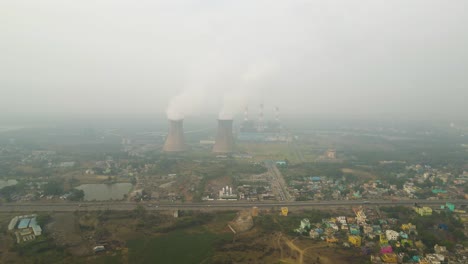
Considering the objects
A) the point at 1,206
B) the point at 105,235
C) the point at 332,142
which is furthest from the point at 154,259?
the point at 332,142

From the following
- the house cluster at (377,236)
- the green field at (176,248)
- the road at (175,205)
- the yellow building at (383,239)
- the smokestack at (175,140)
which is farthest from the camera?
the smokestack at (175,140)

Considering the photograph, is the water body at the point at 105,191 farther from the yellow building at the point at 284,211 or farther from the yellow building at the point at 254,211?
the yellow building at the point at 284,211

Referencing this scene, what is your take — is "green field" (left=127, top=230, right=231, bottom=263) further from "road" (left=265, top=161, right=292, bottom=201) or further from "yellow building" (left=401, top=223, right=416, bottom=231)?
"yellow building" (left=401, top=223, right=416, bottom=231)

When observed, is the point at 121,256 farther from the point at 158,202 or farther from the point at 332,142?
the point at 332,142

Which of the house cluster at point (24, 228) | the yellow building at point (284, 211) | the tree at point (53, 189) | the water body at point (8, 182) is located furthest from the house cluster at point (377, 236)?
the water body at point (8, 182)

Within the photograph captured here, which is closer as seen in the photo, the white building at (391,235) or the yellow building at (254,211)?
the white building at (391,235)
